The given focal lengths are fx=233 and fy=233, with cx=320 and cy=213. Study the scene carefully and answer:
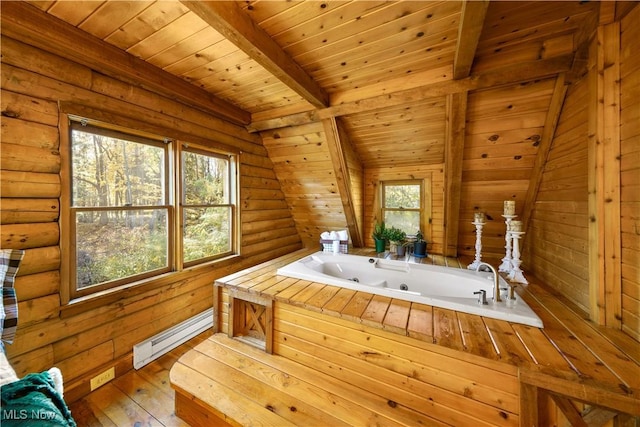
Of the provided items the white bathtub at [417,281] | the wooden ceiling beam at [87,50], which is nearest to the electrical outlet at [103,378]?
the white bathtub at [417,281]

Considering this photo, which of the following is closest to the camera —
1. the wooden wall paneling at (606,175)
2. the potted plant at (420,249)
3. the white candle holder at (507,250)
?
the wooden wall paneling at (606,175)

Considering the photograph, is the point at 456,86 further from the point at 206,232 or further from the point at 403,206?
the point at 206,232

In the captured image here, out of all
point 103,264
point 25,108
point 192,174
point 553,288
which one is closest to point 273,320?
point 103,264

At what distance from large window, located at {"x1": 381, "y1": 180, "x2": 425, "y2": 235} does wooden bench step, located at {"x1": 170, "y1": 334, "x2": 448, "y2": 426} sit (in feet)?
7.46

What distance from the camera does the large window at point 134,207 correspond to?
1646 millimetres

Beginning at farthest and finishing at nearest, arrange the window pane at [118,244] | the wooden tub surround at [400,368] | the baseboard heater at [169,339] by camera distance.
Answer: the baseboard heater at [169,339], the window pane at [118,244], the wooden tub surround at [400,368]

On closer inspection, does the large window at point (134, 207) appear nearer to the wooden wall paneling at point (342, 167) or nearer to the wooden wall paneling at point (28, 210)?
the wooden wall paneling at point (28, 210)

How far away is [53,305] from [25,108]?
1.21m

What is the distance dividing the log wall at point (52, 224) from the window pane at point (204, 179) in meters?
0.31

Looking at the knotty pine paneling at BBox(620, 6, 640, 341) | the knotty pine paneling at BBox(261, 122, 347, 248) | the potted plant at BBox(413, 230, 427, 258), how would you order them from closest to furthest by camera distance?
the knotty pine paneling at BBox(620, 6, 640, 341), the knotty pine paneling at BBox(261, 122, 347, 248), the potted plant at BBox(413, 230, 427, 258)

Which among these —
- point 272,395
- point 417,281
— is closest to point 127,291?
point 272,395

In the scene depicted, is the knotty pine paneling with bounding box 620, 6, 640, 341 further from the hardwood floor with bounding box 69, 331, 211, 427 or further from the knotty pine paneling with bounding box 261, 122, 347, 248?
the hardwood floor with bounding box 69, 331, 211, 427

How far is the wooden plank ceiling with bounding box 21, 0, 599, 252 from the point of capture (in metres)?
1.31

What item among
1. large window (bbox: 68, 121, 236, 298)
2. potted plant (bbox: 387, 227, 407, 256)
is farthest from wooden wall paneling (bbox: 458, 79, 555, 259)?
large window (bbox: 68, 121, 236, 298)
